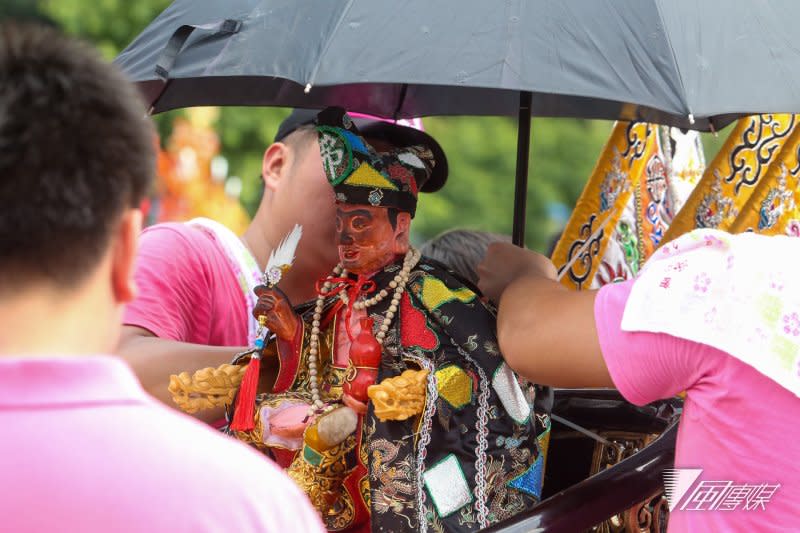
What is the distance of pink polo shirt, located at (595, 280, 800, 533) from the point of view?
1.82 meters

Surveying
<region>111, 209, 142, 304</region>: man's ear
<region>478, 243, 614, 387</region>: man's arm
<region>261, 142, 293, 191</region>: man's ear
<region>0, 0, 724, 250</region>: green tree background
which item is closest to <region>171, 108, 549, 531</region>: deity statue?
<region>478, 243, 614, 387</region>: man's arm

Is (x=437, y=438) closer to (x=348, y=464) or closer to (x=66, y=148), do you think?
(x=348, y=464)

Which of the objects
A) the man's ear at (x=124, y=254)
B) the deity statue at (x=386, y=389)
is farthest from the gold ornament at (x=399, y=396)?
the man's ear at (x=124, y=254)

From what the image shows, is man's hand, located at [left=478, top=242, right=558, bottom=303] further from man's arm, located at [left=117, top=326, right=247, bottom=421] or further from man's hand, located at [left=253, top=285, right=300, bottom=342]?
man's arm, located at [left=117, top=326, right=247, bottom=421]

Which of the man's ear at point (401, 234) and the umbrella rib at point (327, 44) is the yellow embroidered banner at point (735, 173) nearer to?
the man's ear at point (401, 234)

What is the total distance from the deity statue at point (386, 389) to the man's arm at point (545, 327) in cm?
12

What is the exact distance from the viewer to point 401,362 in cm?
232

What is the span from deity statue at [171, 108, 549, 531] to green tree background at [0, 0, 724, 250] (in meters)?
8.26

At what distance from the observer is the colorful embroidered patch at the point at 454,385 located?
2.24 metres

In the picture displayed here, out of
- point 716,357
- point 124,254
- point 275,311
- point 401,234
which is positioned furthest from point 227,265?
point 124,254

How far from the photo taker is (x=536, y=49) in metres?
1.95

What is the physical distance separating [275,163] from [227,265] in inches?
15.1

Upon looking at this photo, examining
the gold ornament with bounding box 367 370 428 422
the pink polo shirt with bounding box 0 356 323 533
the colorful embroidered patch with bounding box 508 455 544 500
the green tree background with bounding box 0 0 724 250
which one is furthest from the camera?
the green tree background with bounding box 0 0 724 250

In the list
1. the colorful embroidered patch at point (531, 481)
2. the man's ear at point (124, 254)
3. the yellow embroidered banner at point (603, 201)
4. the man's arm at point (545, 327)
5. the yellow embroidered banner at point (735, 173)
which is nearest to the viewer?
the man's ear at point (124, 254)
